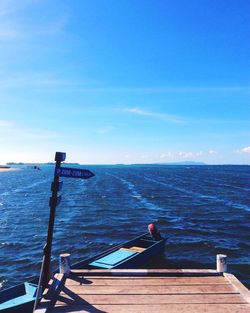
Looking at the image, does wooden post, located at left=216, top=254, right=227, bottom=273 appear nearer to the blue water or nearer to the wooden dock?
the wooden dock

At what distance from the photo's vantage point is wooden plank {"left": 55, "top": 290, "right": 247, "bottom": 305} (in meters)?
8.88

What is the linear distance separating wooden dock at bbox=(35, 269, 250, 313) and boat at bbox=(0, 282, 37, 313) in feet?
8.93

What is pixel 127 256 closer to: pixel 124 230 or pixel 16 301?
pixel 16 301

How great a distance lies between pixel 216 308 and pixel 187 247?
17.4m

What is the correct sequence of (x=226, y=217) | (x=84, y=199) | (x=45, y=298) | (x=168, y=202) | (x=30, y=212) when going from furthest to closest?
(x=84, y=199) < (x=168, y=202) < (x=30, y=212) < (x=226, y=217) < (x=45, y=298)

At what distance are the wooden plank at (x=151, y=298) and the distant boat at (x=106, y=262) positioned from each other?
365cm

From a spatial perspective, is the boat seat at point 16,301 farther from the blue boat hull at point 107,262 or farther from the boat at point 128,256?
the boat at point 128,256

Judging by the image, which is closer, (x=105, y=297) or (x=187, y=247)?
(x=105, y=297)

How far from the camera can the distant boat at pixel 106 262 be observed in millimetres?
12031

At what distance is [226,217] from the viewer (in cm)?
3731

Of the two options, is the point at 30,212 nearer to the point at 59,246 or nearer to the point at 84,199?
the point at 84,199

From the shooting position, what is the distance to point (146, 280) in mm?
10352

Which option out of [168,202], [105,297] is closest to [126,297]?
[105,297]

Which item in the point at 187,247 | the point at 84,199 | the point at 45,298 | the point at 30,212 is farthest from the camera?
the point at 84,199
